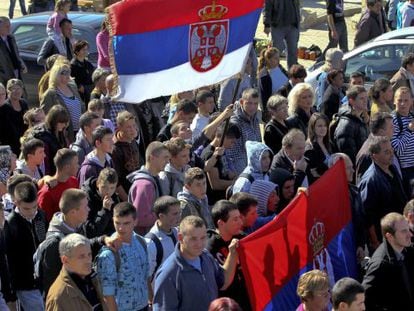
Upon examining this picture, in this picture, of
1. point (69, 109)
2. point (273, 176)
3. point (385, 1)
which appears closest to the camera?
point (273, 176)

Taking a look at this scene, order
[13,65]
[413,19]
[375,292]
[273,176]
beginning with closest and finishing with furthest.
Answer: [375,292] < [273,176] < [13,65] < [413,19]

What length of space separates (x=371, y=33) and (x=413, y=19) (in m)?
0.77

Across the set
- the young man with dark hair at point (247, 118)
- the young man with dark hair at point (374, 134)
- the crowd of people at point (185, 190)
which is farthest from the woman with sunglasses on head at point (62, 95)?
the young man with dark hair at point (374, 134)

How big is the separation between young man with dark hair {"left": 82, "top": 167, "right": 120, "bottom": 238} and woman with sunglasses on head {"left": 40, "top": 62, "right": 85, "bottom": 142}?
3.31 m

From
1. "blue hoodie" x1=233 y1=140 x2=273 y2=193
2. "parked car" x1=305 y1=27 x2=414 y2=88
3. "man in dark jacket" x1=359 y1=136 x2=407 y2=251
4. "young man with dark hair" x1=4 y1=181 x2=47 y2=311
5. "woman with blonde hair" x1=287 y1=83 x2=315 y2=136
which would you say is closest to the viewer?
"young man with dark hair" x1=4 y1=181 x2=47 y2=311

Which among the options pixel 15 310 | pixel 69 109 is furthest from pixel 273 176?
pixel 69 109

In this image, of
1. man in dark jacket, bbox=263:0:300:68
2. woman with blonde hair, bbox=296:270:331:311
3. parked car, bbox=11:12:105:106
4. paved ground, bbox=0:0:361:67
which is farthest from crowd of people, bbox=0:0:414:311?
paved ground, bbox=0:0:361:67

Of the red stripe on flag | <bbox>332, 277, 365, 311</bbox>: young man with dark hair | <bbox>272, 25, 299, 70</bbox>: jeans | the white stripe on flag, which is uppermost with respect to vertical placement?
the red stripe on flag

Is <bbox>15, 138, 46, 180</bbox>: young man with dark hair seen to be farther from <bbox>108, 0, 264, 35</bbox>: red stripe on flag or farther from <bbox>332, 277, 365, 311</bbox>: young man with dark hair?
<bbox>332, 277, 365, 311</bbox>: young man with dark hair

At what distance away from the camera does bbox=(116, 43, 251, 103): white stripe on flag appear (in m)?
9.68

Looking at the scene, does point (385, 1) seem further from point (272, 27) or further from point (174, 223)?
point (174, 223)

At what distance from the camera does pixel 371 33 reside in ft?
62.1

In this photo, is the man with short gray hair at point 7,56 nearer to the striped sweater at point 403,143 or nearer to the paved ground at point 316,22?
the striped sweater at point 403,143

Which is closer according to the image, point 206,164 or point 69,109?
point 206,164
